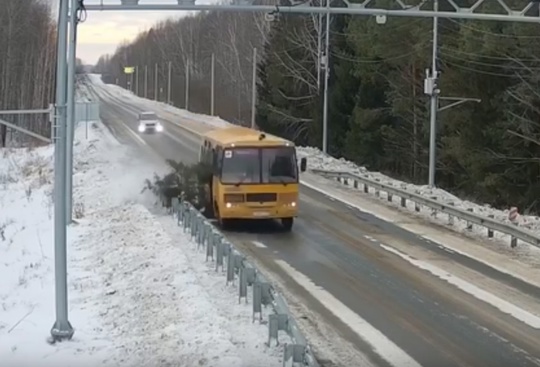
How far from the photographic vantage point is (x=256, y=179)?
23.6 metres

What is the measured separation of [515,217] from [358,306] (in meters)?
10.1

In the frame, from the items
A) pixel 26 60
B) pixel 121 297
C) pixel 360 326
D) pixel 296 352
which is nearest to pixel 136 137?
pixel 26 60

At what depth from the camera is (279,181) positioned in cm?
2369

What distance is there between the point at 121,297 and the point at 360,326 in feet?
14.8

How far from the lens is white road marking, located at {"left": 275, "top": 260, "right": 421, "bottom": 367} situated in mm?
12078

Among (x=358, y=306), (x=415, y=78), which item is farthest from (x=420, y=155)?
(x=358, y=306)

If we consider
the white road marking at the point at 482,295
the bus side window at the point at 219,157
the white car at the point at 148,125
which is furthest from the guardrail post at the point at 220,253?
the white car at the point at 148,125

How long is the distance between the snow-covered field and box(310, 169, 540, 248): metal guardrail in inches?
281

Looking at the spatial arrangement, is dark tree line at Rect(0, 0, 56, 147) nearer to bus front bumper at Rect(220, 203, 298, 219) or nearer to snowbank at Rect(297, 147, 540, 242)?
snowbank at Rect(297, 147, 540, 242)

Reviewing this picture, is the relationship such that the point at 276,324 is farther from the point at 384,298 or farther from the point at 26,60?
the point at 26,60

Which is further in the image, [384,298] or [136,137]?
[136,137]

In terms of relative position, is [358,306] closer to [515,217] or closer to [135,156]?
[515,217]

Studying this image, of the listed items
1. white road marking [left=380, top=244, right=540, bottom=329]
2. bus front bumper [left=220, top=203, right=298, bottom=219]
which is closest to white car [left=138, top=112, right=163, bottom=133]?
bus front bumper [left=220, top=203, right=298, bottom=219]

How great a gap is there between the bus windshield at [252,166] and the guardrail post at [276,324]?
11.6 meters
